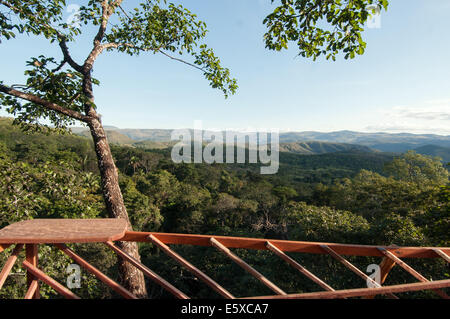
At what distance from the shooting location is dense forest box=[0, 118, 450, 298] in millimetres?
3203

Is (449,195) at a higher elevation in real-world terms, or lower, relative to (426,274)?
higher

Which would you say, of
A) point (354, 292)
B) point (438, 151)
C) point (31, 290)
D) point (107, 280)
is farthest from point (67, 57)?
point (438, 151)

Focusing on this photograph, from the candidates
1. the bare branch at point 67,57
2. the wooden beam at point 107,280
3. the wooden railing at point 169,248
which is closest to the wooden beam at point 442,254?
the wooden railing at point 169,248

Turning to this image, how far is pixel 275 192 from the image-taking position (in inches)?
1160

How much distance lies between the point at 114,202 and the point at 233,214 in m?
21.4

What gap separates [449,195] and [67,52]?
8644mm

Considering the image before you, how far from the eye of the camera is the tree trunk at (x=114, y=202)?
2.63 metres

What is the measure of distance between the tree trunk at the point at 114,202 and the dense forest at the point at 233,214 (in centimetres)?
43

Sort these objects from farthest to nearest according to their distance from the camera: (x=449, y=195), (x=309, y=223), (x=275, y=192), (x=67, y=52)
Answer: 1. (x=275, y=192)
2. (x=309, y=223)
3. (x=449, y=195)
4. (x=67, y=52)

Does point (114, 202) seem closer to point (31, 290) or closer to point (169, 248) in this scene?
point (31, 290)

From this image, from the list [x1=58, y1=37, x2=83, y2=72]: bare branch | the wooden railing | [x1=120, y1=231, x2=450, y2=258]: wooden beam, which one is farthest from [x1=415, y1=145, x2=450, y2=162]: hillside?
[x1=58, y1=37, x2=83, y2=72]: bare branch

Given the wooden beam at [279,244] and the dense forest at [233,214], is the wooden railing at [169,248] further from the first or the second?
the dense forest at [233,214]
